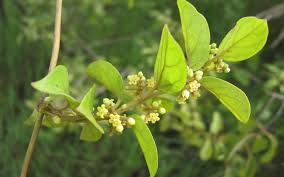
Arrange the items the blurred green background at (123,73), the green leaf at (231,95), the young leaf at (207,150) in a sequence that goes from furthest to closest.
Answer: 1. the blurred green background at (123,73)
2. the young leaf at (207,150)
3. the green leaf at (231,95)

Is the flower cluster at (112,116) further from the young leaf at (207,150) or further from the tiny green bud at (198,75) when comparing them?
the young leaf at (207,150)

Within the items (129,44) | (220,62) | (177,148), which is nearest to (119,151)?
(177,148)

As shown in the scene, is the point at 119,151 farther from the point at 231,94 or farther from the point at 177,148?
the point at 231,94

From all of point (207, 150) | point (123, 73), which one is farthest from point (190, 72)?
point (123, 73)

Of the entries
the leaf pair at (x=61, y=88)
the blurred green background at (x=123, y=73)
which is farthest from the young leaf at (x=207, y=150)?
the leaf pair at (x=61, y=88)

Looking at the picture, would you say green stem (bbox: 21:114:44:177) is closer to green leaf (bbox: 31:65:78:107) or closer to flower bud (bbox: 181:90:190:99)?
green leaf (bbox: 31:65:78:107)
